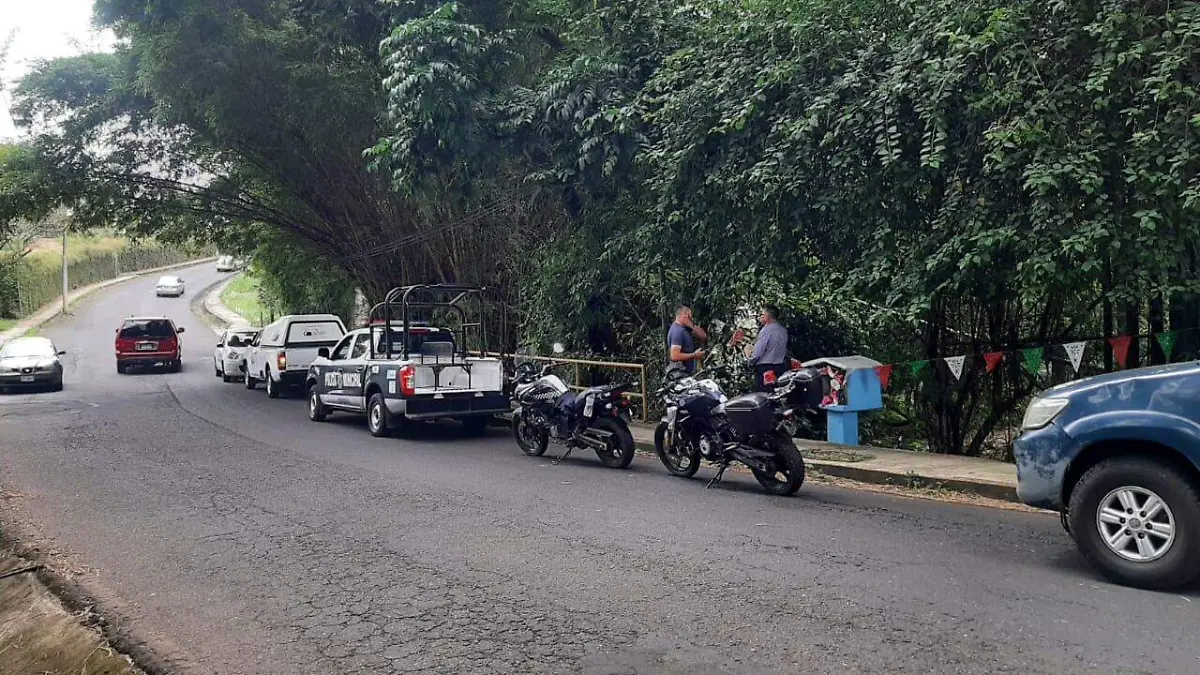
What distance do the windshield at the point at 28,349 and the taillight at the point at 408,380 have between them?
47.2 ft

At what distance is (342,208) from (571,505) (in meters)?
16.0

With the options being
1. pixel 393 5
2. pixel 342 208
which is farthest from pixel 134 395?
pixel 393 5

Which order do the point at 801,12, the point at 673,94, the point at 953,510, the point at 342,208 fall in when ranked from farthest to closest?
the point at 342,208 < the point at 673,94 < the point at 801,12 < the point at 953,510

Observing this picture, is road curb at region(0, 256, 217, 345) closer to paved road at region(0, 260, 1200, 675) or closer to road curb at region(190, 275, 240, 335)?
road curb at region(190, 275, 240, 335)

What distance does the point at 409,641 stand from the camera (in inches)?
200

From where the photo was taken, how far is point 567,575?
20.3 ft

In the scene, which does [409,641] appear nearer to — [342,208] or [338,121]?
[338,121]

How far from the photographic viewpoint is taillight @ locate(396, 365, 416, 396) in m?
12.9

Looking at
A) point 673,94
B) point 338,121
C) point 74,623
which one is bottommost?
point 74,623

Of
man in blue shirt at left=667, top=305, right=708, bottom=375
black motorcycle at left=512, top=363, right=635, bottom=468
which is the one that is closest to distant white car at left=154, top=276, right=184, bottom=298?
black motorcycle at left=512, top=363, right=635, bottom=468

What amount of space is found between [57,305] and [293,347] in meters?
42.2

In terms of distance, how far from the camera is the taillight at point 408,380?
42.5 feet

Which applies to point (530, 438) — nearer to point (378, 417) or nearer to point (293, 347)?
point (378, 417)

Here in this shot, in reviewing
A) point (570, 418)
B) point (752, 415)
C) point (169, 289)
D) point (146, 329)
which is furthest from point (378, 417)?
point (169, 289)
